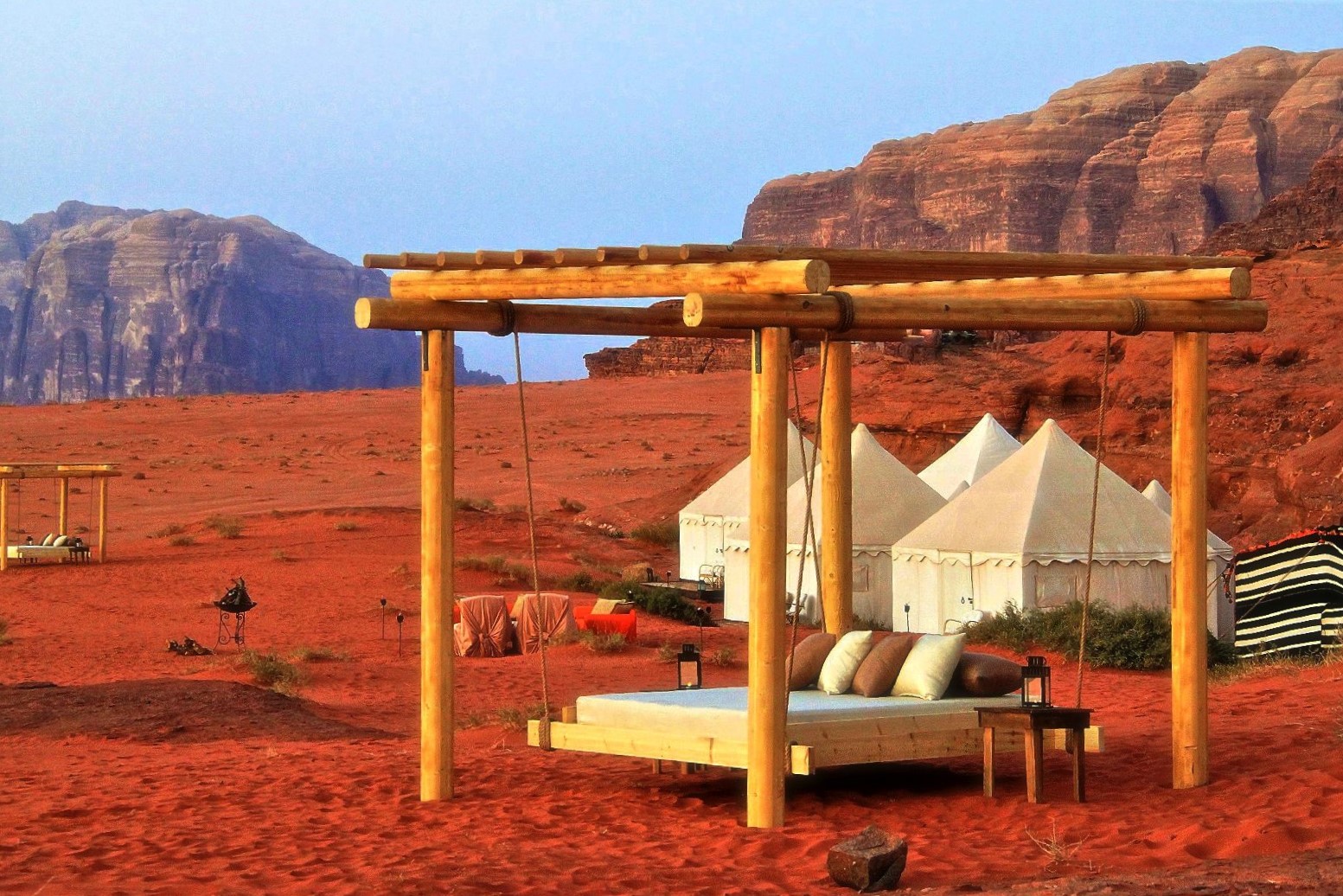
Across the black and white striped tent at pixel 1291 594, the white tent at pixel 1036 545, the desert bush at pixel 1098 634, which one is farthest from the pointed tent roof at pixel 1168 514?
the black and white striped tent at pixel 1291 594

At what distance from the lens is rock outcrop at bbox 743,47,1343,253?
111625 millimetres

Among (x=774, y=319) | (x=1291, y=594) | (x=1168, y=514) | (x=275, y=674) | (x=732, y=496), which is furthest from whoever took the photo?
(x=732, y=496)

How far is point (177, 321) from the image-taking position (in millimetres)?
141250

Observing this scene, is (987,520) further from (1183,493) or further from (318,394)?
(318,394)

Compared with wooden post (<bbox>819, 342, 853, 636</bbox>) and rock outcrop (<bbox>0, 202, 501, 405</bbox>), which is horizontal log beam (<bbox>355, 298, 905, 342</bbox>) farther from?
rock outcrop (<bbox>0, 202, 501, 405</bbox>)

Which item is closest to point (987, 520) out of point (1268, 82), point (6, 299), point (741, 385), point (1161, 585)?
point (1161, 585)

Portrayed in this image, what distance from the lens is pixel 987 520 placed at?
21.4 m

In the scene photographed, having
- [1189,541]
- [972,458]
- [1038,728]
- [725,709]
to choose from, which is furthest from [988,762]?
[972,458]

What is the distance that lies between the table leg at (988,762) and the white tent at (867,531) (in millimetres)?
13049

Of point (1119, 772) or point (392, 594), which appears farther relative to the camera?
point (392, 594)

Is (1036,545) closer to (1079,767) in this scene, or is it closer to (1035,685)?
(1035,685)

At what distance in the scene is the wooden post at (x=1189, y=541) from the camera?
372 inches

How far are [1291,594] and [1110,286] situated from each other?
8.82 m

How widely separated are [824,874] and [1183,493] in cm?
352
